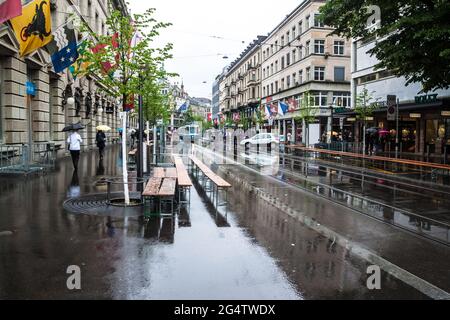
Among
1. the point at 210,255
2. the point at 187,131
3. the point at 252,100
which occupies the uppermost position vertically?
the point at 252,100

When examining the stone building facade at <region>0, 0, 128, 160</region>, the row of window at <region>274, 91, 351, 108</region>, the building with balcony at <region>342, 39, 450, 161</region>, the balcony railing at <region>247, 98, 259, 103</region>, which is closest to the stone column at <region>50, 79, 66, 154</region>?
the stone building facade at <region>0, 0, 128, 160</region>

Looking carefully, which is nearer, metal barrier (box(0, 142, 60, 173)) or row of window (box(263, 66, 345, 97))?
metal barrier (box(0, 142, 60, 173))

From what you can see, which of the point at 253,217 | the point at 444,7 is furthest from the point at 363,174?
the point at 253,217

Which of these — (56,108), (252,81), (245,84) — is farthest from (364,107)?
(245,84)

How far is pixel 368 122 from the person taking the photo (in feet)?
137

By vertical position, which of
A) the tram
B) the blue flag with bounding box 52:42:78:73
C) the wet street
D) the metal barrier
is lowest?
the wet street

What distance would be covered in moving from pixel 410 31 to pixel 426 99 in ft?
51.8

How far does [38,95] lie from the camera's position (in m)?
21.8

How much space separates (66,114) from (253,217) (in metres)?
22.8

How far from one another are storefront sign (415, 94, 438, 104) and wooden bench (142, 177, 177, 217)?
953 inches

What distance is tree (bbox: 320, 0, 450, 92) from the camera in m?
14.7

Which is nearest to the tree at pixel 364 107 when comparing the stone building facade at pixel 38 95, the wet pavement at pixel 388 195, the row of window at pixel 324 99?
the row of window at pixel 324 99

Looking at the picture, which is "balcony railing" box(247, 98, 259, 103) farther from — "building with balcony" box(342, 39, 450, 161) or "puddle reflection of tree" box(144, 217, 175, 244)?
"puddle reflection of tree" box(144, 217, 175, 244)

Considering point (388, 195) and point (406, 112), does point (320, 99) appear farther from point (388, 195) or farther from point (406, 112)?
point (388, 195)
